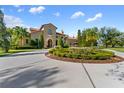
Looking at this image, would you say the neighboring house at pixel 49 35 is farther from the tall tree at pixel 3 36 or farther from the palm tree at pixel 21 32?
the tall tree at pixel 3 36

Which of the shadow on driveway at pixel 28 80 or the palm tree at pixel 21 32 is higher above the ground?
the palm tree at pixel 21 32

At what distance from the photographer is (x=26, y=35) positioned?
3256cm

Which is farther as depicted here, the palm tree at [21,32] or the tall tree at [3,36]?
the palm tree at [21,32]

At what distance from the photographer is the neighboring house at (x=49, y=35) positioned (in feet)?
104

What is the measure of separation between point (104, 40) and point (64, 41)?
786 centimetres

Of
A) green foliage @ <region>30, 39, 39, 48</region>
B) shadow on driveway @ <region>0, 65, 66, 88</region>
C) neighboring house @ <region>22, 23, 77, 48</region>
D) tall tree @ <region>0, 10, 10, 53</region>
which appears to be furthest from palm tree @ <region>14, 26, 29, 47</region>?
shadow on driveway @ <region>0, 65, 66, 88</region>

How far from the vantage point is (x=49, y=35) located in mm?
33094

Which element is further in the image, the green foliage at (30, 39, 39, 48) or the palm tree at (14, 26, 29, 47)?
the palm tree at (14, 26, 29, 47)

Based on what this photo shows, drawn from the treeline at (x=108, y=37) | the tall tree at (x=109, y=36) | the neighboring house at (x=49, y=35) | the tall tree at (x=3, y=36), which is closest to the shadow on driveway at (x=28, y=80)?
the tall tree at (x=3, y=36)

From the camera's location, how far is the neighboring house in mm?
31733

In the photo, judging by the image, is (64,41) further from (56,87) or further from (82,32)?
(56,87)

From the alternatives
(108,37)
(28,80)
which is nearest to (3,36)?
(28,80)

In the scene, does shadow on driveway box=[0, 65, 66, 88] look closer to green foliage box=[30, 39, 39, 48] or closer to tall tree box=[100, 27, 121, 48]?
green foliage box=[30, 39, 39, 48]
